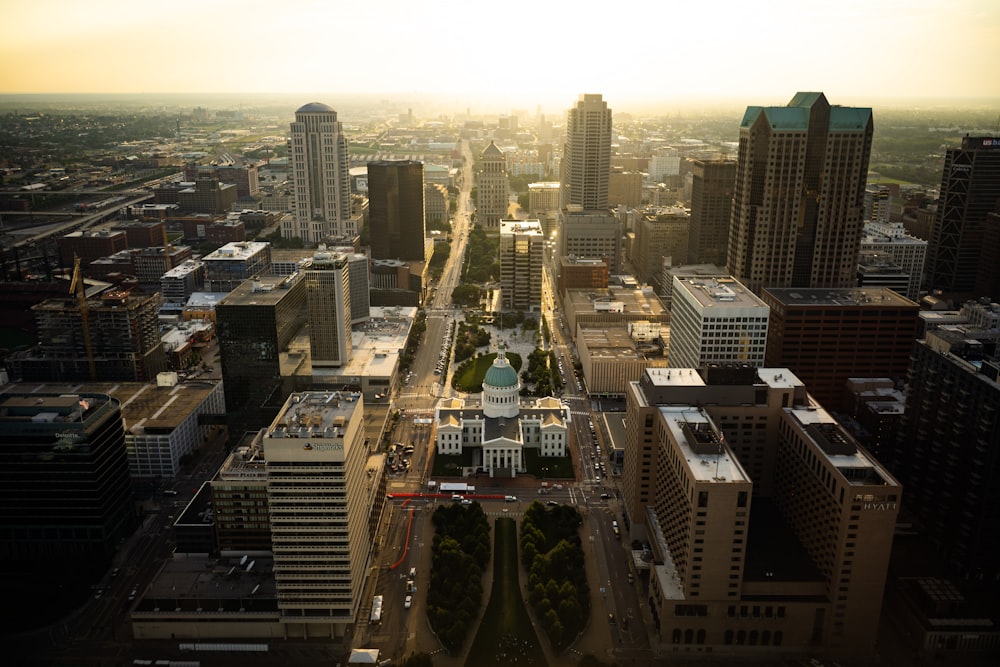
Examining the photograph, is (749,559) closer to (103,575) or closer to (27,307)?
(103,575)

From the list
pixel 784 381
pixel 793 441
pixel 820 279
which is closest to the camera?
pixel 793 441

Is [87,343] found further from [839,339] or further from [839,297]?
[839,297]

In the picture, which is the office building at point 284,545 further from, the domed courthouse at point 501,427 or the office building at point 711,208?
the office building at point 711,208

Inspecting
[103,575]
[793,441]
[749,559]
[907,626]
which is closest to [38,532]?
[103,575]

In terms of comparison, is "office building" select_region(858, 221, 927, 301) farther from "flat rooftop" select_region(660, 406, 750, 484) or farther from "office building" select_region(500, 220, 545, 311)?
"flat rooftop" select_region(660, 406, 750, 484)

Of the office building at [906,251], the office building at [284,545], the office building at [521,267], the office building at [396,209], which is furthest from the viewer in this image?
the office building at [396,209]

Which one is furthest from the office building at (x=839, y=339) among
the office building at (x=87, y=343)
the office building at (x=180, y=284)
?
the office building at (x=180, y=284)
